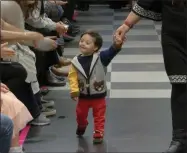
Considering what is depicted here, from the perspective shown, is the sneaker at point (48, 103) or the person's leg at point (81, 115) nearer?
the person's leg at point (81, 115)

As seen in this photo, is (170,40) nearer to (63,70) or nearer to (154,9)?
(154,9)

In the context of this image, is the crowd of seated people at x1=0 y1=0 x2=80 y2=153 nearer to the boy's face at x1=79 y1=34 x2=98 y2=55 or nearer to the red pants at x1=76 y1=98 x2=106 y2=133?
the boy's face at x1=79 y1=34 x2=98 y2=55

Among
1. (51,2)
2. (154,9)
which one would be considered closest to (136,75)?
(51,2)

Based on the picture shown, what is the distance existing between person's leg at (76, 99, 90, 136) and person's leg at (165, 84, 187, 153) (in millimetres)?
639

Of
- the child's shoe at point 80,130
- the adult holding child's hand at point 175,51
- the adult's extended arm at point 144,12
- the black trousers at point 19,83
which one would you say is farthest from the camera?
the child's shoe at point 80,130

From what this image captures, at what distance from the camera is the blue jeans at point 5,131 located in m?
2.39

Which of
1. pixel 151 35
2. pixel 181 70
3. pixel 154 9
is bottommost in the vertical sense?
pixel 151 35

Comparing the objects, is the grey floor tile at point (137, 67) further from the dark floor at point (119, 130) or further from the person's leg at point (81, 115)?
the person's leg at point (81, 115)

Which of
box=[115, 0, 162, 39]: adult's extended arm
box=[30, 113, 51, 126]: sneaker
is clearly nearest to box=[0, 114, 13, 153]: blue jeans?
box=[115, 0, 162, 39]: adult's extended arm

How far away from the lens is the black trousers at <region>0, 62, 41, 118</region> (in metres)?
3.27

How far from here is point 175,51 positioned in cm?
294

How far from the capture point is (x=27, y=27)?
376 centimetres

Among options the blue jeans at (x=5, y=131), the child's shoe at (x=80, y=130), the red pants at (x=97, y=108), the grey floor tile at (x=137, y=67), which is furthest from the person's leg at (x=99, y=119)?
the grey floor tile at (x=137, y=67)

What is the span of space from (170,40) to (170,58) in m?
0.11
